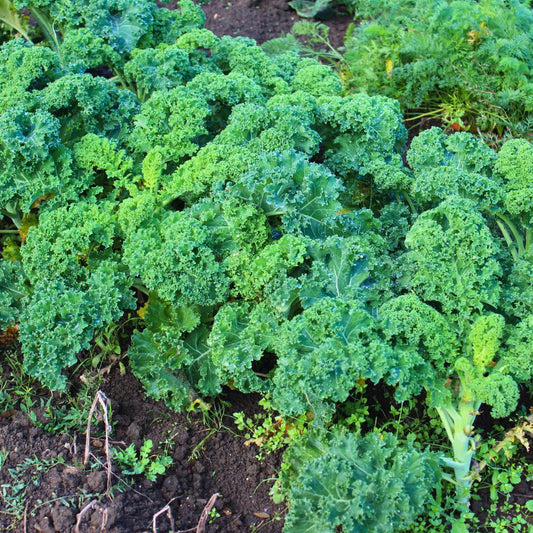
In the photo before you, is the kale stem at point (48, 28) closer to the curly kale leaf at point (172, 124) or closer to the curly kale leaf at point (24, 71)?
the curly kale leaf at point (24, 71)

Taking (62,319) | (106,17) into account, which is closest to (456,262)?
(62,319)

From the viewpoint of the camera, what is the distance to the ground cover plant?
372cm

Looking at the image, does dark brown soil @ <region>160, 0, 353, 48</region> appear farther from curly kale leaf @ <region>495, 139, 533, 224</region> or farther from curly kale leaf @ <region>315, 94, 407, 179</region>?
curly kale leaf @ <region>495, 139, 533, 224</region>

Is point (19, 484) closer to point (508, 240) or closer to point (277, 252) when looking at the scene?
point (277, 252)

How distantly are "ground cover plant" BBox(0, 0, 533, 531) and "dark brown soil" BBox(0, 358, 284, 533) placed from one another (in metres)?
0.24

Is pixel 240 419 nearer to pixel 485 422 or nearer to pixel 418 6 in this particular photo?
pixel 485 422

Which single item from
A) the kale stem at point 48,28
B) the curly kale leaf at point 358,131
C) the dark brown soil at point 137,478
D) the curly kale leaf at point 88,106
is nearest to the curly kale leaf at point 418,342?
the dark brown soil at point 137,478

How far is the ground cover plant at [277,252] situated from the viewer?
3725mm

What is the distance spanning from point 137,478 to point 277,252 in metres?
1.55

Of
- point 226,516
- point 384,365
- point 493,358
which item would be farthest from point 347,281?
point 226,516

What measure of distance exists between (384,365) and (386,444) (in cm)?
43

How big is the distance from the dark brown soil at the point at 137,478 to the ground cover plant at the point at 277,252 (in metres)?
0.24

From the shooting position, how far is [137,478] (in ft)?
12.7

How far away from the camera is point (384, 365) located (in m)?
3.61
